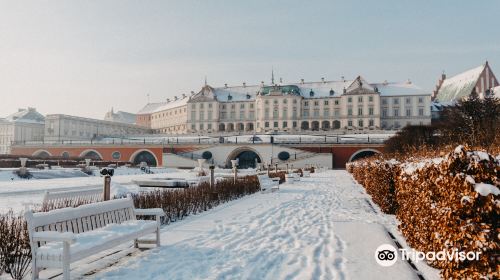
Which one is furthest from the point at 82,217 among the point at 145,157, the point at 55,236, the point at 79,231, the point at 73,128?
the point at 73,128

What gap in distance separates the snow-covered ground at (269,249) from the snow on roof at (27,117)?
310ft

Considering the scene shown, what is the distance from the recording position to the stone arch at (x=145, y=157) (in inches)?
2480

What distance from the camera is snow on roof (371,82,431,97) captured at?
261 ft

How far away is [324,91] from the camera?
278 feet

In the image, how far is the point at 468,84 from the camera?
285 feet

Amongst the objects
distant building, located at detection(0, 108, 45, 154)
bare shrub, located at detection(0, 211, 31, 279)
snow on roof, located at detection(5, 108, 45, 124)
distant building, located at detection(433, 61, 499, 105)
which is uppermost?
distant building, located at detection(433, 61, 499, 105)

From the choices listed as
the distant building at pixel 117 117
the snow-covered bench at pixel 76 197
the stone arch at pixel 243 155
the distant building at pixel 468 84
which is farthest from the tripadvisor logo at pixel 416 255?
the distant building at pixel 117 117

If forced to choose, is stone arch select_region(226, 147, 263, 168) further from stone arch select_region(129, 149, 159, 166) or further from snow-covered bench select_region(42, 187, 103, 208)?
snow-covered bench select_region(42, 187, 103, 208)

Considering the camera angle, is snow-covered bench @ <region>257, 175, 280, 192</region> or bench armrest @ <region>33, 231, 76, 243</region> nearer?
bench armrest @ <region>33, 231, 76, 243</region>

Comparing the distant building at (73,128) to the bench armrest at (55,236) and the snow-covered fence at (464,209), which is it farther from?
the snow-covered fence at (464,209)

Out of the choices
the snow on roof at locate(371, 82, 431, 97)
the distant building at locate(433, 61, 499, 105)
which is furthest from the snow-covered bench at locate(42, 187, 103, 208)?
the distant building at locate(433, 61, 499, 105)

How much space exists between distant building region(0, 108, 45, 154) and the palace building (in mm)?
32342

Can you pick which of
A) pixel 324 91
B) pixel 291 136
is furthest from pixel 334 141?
pixel 324 91

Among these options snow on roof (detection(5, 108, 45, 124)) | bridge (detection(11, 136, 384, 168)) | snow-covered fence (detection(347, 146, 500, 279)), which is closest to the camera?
snow-covered fence (detection(347, 146, 500, 279))
